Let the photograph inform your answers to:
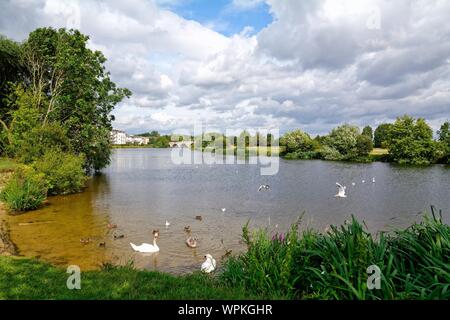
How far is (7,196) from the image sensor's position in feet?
63.6

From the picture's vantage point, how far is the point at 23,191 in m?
19.6

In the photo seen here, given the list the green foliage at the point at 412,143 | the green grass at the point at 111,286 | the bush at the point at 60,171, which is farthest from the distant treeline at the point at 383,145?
the green grass at the point at 111,286

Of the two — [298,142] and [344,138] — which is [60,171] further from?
[298,142]

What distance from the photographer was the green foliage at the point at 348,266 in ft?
17.3

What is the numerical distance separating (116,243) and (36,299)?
8.67 m

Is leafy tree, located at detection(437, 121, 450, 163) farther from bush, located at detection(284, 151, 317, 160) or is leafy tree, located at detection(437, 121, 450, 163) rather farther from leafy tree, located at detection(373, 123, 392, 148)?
leafy tree, located at detection(373, 123, 392, 148)

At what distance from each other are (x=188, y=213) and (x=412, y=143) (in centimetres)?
5631

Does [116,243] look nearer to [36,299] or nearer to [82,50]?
[36,299]

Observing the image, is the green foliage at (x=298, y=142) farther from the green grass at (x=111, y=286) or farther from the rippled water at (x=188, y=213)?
the green grass at (x=111, y=286)

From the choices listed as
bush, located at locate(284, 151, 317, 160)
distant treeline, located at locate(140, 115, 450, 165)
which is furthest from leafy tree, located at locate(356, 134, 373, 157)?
bush, located at locate(284, 151, 317, 160)

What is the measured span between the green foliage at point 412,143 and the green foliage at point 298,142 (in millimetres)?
18823

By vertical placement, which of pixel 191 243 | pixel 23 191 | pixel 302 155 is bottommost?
pixel 191 243

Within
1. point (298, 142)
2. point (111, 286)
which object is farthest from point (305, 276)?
point (298, 142)
